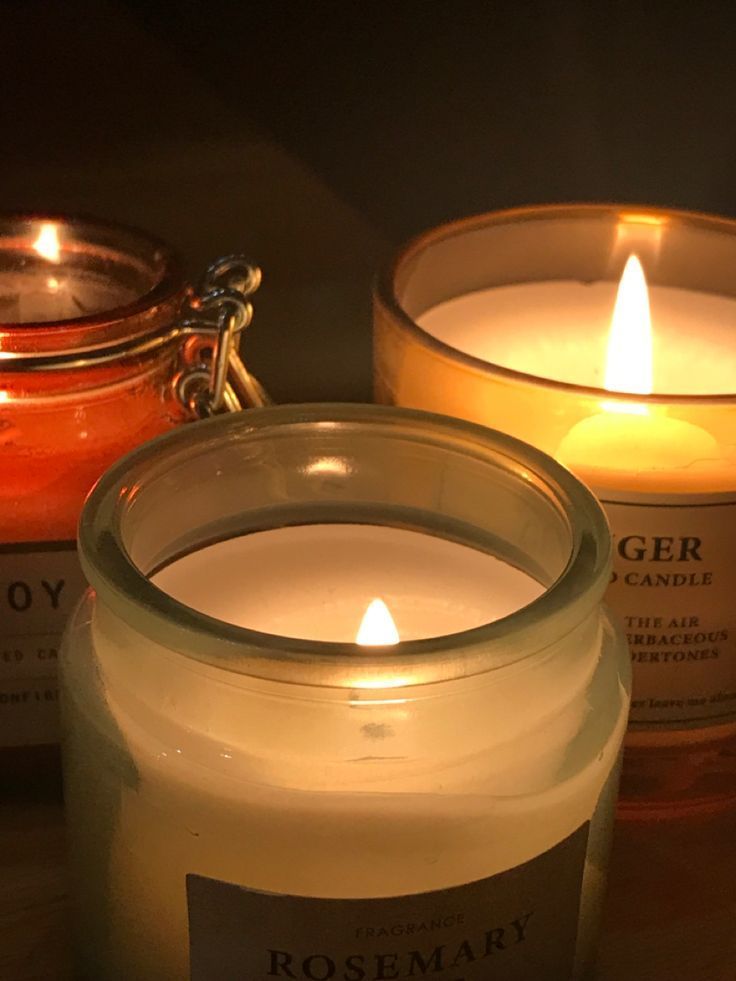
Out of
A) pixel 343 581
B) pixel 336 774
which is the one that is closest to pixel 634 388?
pixel 343 581

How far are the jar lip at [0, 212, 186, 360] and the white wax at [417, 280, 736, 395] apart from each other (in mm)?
115

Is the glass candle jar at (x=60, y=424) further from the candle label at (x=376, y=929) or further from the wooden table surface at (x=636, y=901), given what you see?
the candle label at (x=376, y=929)

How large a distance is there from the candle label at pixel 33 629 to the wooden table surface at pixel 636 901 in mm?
39

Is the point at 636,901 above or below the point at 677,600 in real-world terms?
below

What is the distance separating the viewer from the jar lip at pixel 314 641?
283 millimetres

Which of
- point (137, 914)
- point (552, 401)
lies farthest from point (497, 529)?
point (137, 914)

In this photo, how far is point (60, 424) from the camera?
419 mm

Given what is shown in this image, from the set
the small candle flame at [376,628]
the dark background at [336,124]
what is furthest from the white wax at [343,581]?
the dark background at [336,124]

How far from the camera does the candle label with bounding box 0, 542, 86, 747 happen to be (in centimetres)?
42

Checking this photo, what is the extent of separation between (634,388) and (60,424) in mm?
214

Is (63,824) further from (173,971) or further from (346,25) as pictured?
(346,25)

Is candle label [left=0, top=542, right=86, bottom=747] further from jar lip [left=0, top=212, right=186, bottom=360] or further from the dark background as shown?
the dark background

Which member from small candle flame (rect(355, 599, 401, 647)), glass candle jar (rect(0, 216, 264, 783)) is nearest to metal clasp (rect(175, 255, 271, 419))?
glass candle jar (rect(0, 216, 264, 783))

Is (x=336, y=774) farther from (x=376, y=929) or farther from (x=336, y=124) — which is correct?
(x=336, y=124)
